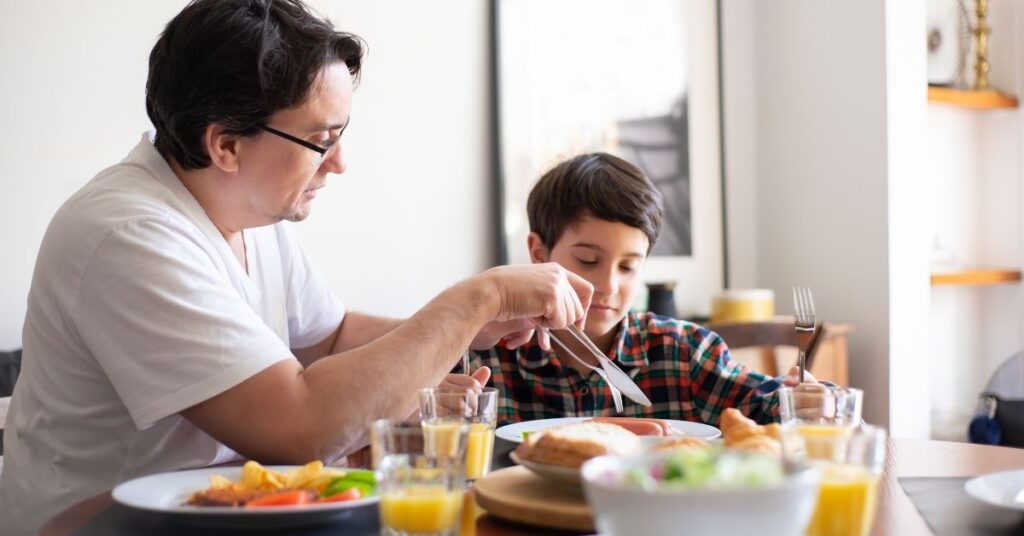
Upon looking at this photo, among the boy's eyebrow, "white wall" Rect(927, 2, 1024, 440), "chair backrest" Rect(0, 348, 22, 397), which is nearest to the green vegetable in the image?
the boy's eyebrow

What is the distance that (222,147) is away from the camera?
168 centimetres

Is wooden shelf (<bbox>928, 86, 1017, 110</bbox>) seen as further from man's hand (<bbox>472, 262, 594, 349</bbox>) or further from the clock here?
man's hand (<bbox>472, 262, 594, 349</bbox>)

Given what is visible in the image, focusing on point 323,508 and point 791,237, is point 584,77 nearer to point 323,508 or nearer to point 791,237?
point 791,237

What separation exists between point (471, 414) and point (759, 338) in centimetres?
222

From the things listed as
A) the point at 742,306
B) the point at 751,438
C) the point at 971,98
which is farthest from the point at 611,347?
the point at 971,98

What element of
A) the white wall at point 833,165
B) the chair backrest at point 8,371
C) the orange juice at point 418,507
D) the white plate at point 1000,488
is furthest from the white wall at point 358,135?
the white plate at point 1000,488

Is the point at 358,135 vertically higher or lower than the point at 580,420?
higher

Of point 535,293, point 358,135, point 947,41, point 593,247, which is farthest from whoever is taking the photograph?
point 947,41

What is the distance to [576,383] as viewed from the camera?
210cm

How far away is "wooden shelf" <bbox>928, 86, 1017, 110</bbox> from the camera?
3822mm

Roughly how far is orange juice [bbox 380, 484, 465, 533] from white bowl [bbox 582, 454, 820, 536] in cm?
24

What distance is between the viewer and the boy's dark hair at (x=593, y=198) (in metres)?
2.15

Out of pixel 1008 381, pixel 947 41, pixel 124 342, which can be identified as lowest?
pixel 1008 381

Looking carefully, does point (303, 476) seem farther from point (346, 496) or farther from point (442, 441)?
point (442, 441)
